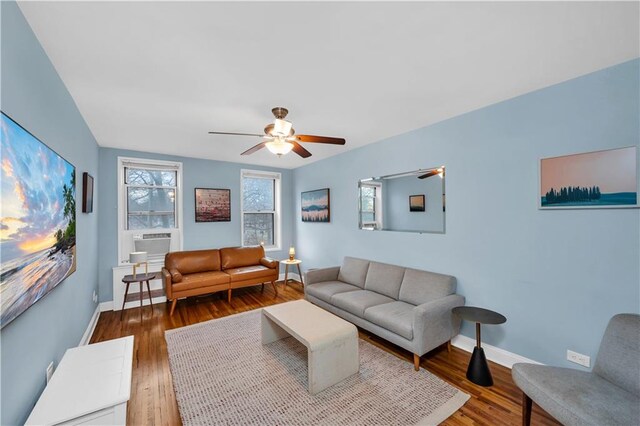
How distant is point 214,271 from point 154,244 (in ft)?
3.64

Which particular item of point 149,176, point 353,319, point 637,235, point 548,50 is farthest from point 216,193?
point 637,235

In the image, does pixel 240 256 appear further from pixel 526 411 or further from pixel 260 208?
pixel 526 411

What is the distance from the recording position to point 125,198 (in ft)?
14.0

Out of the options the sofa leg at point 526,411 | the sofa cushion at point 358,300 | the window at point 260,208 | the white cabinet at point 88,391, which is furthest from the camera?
the window at point 260,208

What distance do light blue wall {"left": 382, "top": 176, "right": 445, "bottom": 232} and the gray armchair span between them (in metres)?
1.58

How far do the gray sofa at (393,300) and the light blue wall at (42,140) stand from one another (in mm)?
2572

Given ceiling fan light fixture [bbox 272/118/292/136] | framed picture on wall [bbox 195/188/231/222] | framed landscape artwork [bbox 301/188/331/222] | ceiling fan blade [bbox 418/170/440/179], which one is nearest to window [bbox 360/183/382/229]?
ceiling fan blade [bbox 418/170/440/179]

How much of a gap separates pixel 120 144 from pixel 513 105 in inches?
199

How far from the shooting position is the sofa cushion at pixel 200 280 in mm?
3883

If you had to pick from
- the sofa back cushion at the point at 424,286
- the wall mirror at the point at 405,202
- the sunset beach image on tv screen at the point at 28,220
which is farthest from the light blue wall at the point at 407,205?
the sunset beach image on tv screen at the point at 28,220

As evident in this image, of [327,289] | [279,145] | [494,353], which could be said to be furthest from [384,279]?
[279,145]

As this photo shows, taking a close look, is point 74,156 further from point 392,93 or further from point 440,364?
point 440,364

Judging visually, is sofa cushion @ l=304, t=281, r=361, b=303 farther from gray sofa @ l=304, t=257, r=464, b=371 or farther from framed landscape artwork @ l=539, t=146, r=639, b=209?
framed landscape artwork @ l=539, t=146, r=639, b=209

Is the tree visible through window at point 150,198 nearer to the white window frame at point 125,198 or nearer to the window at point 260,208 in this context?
the white window frame at point 125,198
